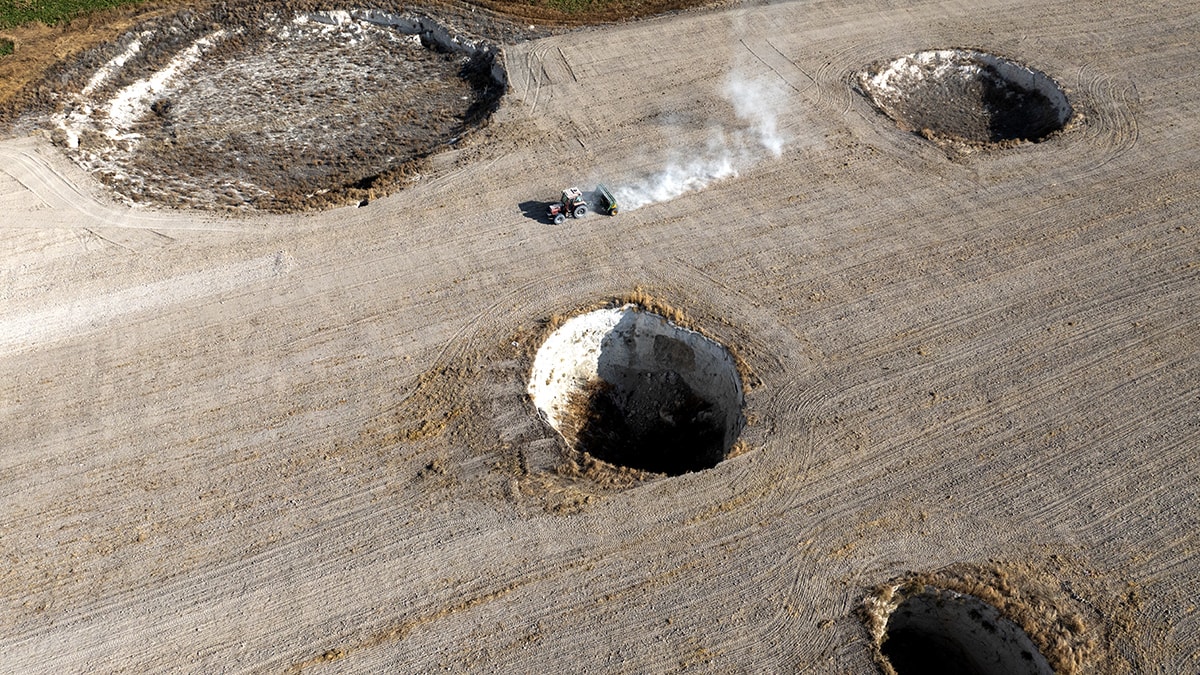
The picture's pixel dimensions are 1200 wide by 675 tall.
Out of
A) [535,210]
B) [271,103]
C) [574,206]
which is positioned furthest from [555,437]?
[271,103]

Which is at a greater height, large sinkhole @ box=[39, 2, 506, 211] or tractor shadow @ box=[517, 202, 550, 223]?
large sinkhole @ box=[39, 2, 506, 211]

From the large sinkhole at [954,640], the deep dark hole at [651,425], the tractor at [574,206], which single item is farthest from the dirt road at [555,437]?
the deep dark hole at [651,425]

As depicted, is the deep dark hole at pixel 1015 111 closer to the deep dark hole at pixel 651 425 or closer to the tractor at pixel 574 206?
the tractor at pixel 574 206

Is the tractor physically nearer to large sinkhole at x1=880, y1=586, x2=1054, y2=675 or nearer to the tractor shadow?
the tractor shadow

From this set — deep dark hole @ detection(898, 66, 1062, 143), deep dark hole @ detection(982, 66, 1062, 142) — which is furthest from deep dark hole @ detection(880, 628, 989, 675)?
deep dark hole @ detection(982, 66, 1062, 142)

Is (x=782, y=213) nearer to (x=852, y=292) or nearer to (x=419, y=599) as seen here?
(x=852, y=292)

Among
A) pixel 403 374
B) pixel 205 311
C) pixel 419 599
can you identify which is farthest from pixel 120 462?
pixel 419 599

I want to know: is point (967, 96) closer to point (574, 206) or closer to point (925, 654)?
point (574, 206)
